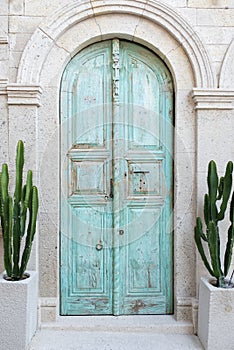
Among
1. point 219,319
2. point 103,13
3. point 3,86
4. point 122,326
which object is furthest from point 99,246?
point 103,13

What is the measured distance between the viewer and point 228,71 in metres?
3.71

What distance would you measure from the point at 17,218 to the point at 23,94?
108 centimetres

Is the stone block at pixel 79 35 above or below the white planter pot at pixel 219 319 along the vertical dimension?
above

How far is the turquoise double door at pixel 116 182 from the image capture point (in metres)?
3.83

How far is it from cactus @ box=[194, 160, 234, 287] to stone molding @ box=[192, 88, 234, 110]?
54cm

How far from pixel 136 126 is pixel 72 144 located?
0.60m

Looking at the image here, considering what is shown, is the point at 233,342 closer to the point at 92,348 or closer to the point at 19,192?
the point at 92,348

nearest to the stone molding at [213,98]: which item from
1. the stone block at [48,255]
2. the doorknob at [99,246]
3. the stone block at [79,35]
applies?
the stone block at [79,35]

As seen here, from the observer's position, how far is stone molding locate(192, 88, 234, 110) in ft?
12.0

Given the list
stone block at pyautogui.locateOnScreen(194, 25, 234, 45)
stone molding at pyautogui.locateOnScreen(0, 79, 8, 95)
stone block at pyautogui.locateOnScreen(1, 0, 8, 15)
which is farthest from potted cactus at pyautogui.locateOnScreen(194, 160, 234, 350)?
stone block at pyautogui.locateOnScreen(1, 0, 8, 15)

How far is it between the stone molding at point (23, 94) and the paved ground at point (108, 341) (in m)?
1.96

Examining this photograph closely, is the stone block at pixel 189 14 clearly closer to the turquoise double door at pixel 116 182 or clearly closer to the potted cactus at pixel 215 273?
the turquoise double door at pixel 116 182

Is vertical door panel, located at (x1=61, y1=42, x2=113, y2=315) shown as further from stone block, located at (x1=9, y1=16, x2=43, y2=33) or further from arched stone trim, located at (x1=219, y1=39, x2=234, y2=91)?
arched stone trim, located at (x1=219, y1=39, x2=234, y2=91)

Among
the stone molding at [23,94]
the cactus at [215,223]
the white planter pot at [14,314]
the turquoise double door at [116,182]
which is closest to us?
the white planter pot at [14,314]
